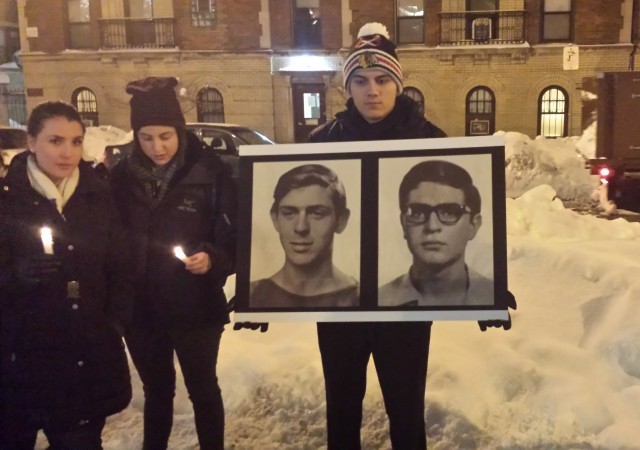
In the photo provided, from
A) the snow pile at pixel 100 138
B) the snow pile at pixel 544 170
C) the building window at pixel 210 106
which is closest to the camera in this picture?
the snow pile at pixel 544 170

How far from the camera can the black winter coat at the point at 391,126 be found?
286 cm

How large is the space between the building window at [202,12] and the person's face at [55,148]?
22157mm

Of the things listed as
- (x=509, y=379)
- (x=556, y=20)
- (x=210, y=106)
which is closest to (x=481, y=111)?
(x=556, y=20)

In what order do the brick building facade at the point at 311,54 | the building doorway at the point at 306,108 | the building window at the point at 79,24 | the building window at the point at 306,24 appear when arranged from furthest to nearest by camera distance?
the building window at the point at 79,24, the building doorway at the point at 306,108, the building window at the point at 306,24, the brick building facade at the point at 311,54

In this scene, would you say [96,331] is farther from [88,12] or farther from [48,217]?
[88,12]

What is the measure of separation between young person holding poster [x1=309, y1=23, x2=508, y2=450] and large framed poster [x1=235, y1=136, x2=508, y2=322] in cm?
14

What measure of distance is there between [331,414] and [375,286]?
0.68 metres

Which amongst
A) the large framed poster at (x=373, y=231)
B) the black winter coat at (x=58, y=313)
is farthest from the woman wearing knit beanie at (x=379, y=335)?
the black winter coat at (x=58, y=313)

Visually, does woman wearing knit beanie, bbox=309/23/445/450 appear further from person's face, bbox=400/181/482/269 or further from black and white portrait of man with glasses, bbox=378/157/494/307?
person's face, bbox=400/181/482/269

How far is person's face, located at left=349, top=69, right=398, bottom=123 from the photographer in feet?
9.21

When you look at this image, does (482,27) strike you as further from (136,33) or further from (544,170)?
(136,33)

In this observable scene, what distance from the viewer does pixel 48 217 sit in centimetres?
275

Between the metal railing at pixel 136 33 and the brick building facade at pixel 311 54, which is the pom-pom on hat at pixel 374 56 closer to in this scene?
the brick building facade at pixel 311 54

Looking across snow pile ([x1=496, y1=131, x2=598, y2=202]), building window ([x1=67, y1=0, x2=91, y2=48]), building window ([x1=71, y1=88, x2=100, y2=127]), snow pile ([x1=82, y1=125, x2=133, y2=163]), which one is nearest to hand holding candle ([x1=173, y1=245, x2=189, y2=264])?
snow pile ([x1=496, y1=131, x2=598, y2=202])
